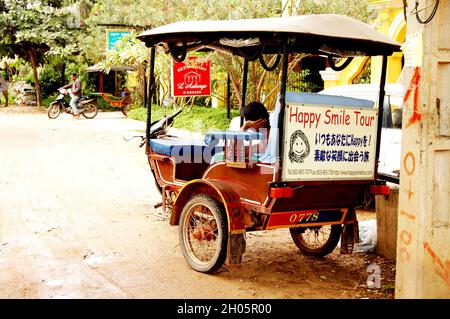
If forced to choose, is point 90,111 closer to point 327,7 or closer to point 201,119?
point 201,119

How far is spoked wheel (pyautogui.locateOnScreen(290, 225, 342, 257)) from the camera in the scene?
620cm

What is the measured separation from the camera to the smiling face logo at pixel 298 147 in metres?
5.05

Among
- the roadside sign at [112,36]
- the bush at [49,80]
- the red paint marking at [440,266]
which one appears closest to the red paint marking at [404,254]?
the red paint marking at [440,266]

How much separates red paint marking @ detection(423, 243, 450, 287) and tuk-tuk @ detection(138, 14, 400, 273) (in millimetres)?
1128

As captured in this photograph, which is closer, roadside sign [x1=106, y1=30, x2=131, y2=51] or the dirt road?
the dirt road

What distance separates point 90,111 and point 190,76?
35.7ft

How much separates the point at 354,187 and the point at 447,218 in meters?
1.17

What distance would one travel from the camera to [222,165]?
569cm

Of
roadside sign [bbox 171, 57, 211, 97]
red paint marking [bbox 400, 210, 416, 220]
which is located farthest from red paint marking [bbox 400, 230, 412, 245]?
roadside sign [bbox 171, 57, 211, 97]

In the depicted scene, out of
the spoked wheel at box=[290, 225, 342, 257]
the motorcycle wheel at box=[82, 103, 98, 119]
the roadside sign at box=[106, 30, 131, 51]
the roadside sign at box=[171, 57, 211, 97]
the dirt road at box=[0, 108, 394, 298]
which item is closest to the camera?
the dirt road at box=[0, 108, 394, 298]

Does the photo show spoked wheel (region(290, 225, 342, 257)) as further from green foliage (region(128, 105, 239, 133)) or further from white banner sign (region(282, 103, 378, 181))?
green foliage (region(128, 105, 239, 133))

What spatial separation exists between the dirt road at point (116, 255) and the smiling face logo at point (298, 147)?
1.14 meters

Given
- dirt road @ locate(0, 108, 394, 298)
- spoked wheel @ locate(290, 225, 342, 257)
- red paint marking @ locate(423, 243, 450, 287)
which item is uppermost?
red paint marking @ locate(423, 243, 450, 287)
